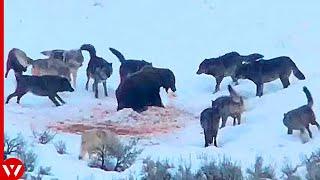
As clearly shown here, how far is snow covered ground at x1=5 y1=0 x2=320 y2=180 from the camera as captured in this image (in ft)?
42.1

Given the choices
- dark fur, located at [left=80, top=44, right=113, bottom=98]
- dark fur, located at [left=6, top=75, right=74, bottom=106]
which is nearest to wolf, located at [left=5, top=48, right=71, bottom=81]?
dark fur, located at [left=80, top=44, right=113, bottom=98]

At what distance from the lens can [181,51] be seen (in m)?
21.0

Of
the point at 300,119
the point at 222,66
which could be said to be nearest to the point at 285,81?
the point at 222,66

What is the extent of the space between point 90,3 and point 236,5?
398cm

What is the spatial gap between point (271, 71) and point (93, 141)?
5939mm

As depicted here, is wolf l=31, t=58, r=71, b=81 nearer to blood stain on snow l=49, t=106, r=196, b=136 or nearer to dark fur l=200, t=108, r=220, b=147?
blood stain on snow l=49, t=106, r=196, b=136

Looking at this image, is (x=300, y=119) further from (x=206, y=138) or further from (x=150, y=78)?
(x=150, y=78)

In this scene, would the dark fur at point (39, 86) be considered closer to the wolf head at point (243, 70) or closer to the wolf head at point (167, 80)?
the wolf head at point (167, 80)

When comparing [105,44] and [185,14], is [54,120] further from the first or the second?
[185,14]

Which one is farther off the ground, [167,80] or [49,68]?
[49,68]

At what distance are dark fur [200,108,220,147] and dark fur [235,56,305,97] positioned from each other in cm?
294

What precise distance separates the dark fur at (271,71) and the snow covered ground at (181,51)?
0.77 ft

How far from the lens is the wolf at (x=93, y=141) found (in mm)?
11484

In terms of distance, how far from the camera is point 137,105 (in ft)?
51.2
